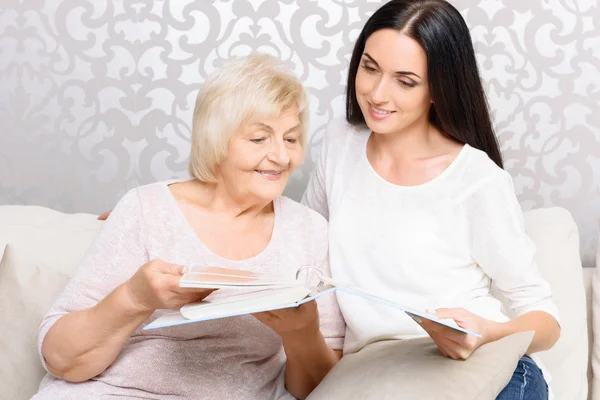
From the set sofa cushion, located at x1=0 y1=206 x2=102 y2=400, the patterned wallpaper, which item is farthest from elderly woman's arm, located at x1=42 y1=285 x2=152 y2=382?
the patterned wallpaper

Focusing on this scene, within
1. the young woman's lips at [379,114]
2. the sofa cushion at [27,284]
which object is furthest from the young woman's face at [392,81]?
the sofa cushion at [27,284]

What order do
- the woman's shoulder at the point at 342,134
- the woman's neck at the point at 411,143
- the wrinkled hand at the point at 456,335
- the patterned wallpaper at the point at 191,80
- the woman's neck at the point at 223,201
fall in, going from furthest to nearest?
the patterned wallpaper at the point at 191,80 < the woman's shoulder at the point at 342,134 < the woman's neck at the point at 411,143 < the woman's neck at the point at 223,201 < the wrinkled hand at the point at 456,335

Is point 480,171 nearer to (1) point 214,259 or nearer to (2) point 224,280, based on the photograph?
(1) point 214,259

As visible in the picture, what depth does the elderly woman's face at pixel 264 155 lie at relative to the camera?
5.82 feet

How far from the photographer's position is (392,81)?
1.87 metres

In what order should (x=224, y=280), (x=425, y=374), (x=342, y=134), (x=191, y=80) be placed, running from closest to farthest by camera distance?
(x=224, y=280) → (x=425, y=374) → (x=342, y=134) → (x=191, y=80)

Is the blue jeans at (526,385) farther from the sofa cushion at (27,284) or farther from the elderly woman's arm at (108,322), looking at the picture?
the sofa cushion at (27,284)

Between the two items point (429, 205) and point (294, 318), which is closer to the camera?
point (294, 318)

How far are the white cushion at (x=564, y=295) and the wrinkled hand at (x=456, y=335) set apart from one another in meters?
0.51

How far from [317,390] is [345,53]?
1228 mm

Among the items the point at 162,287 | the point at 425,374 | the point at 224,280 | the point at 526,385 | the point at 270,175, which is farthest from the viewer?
the point at 270,175

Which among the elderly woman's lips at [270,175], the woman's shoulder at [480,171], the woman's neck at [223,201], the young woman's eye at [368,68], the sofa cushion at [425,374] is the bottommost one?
the sofa cushion at [425,374]

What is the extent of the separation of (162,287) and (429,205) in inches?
29.0

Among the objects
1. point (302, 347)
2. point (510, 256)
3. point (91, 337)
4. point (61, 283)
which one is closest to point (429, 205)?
point (510, 256)
